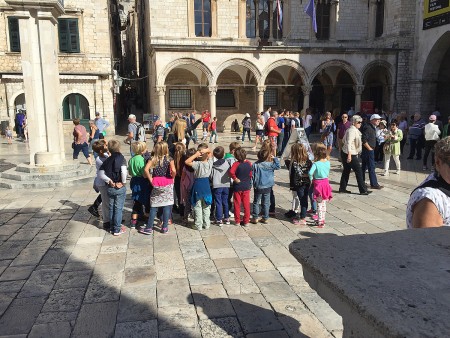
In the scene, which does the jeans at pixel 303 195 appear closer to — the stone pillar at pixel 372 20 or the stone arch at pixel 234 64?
the stone arch at pixel 234 64

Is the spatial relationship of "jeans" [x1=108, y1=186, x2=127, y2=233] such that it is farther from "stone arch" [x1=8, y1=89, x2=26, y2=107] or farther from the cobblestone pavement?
"stone arch" [x1=8, y1=89, x2=26, y2=107]

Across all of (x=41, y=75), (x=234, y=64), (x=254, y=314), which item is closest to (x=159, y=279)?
(x=254, y=314)

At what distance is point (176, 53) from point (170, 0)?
4006mm

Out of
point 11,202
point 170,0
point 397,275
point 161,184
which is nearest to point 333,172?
point 161,184

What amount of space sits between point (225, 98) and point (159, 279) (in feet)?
70.7

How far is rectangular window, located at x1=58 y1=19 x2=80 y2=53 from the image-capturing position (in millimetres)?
21438

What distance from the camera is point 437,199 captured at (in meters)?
2.46

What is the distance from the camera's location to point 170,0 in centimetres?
2188

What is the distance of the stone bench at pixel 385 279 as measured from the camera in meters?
1.33

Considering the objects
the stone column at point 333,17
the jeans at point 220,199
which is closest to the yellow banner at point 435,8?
the stone column at point 333,17

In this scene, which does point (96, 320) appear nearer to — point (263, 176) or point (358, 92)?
point (263, 176)

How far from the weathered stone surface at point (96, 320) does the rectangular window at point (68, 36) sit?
20941 millimetres

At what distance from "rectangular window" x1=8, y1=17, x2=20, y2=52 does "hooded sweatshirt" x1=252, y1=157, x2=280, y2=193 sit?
20238 millimetres

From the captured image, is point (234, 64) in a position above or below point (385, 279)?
above
